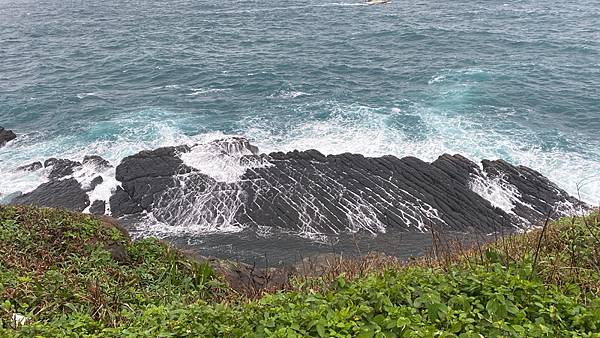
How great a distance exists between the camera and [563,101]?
35656mm

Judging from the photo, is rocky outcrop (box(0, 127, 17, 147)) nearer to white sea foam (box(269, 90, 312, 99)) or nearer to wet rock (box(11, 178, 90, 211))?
wet rock (box(11, 178, 90, 211))

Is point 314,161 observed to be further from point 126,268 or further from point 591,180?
point 126,268

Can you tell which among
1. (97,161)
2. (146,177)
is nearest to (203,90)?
(97,161)

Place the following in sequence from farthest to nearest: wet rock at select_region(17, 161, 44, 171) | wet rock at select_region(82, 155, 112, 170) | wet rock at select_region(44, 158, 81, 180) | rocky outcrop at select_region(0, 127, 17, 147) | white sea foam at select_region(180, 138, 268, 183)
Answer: rocky outcrop at select_region(0, 127, 17, 147) < wet rock at select_region(17, 161, 44, 171) < wet rock at select_region(82, 155, 112, 170) < wet rock at select_region(44, 158, 81, 180) < white sea foam at select_region(180, 138, 268, 183)

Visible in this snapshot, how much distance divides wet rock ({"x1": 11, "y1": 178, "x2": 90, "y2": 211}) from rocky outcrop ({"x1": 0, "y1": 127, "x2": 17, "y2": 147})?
28.8ft

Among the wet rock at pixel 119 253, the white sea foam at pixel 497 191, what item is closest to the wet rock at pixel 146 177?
the wet rock at pixel 119 253

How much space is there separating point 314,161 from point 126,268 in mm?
16802

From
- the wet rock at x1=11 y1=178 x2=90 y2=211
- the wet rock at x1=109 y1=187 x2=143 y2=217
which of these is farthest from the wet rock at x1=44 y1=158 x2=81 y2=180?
the wet rock at x1=109 y1=187 x2=143 y2=217

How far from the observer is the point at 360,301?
6238 mm

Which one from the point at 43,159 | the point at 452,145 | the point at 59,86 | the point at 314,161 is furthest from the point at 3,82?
the point at 452,145

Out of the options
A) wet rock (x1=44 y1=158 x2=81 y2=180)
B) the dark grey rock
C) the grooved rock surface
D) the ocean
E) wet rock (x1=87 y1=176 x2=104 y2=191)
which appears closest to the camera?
the grooved rock surface

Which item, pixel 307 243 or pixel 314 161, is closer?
pixel 307 243

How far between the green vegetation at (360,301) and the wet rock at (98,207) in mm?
15042

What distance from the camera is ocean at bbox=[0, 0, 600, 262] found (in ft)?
102
